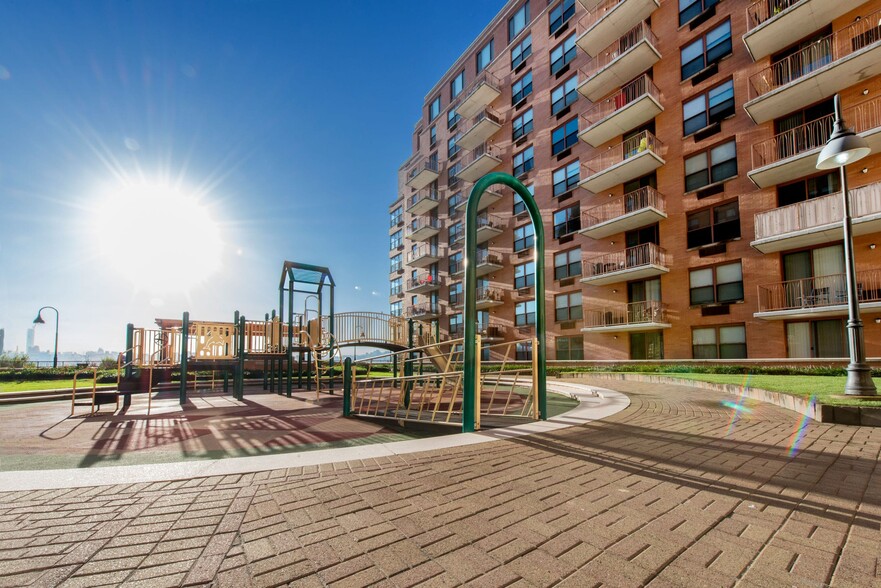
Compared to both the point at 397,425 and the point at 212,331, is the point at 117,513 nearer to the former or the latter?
the point at 397,425

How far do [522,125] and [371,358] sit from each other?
2858 cm

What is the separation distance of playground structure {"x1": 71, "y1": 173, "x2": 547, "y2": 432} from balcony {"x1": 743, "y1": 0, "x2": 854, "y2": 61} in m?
17.6

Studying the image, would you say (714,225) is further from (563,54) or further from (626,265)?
(563,54)

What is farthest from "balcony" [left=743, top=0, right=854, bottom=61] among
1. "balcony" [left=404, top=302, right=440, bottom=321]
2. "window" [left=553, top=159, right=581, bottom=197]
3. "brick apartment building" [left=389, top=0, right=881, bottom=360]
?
"balcony" [left=404, top=302, right=440, bottom=321]

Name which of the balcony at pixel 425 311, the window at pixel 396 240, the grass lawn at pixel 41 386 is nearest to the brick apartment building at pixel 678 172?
the balcony at pixel 425 311

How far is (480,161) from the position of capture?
107 ft

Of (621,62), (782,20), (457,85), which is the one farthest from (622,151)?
(457,85)

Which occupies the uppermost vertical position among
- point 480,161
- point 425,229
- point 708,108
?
point 480,161

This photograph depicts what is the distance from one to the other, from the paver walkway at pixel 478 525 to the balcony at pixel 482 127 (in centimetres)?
3235

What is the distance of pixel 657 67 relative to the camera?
22.5m

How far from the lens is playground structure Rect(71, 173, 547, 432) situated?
6.04m

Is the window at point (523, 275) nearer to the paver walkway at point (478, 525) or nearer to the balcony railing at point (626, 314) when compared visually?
the balcony railing at point (626, 314)

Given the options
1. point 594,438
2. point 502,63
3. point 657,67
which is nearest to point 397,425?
point 594,438

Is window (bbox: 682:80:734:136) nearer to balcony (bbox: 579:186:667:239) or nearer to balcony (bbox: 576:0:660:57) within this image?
balcony (bbox: 579:186:667:239)
